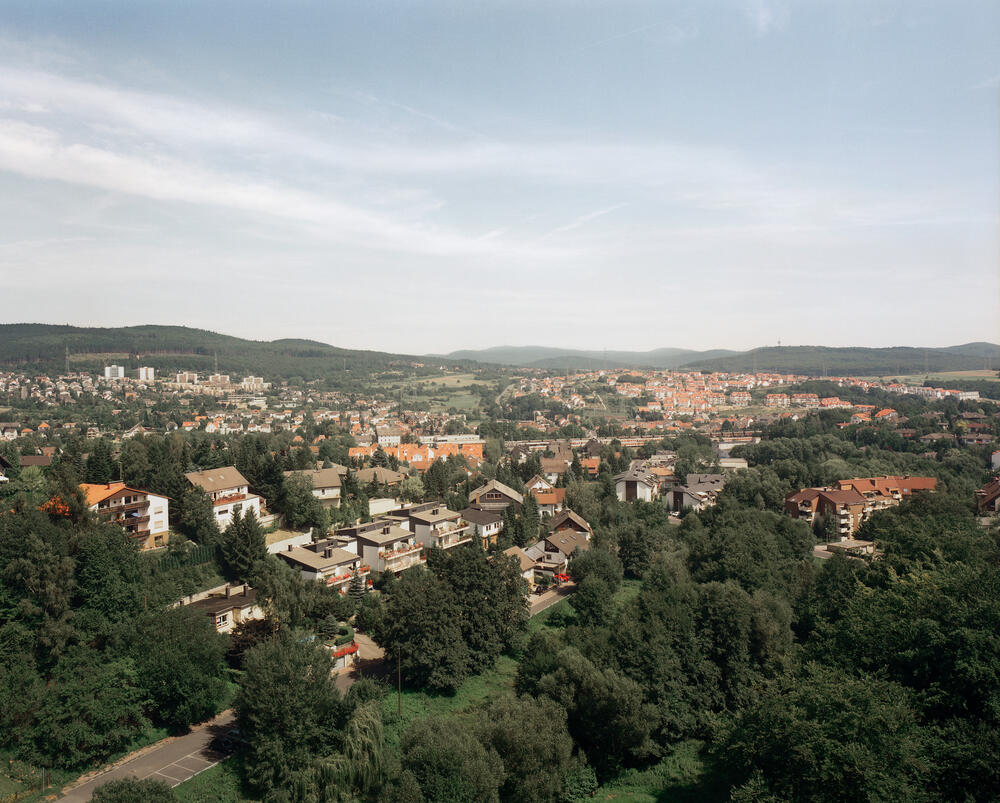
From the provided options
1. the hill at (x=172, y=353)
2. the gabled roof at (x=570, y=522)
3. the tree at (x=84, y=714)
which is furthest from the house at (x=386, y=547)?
the hill at (x=172, y=353)

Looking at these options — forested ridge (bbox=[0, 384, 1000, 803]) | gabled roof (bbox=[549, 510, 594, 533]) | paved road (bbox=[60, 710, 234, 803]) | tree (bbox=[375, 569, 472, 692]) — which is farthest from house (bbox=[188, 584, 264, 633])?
gabled roof (bbox=[549, 510, 594, 533])

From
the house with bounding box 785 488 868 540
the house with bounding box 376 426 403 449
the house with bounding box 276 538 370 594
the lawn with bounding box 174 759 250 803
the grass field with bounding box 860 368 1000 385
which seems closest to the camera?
the lawn with bounding box 174 759 250 803

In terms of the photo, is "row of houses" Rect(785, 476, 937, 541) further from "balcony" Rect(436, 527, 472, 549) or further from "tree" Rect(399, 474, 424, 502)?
"tree" Rect(399, 474, 424, 502)

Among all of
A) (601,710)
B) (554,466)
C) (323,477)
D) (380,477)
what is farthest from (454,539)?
(554,466)

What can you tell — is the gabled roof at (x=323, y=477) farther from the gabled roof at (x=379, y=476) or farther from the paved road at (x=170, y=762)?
the paved road at (x=170, y=762)

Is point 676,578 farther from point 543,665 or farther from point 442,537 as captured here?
point 442,537

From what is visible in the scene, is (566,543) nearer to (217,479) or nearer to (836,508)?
(217,479)

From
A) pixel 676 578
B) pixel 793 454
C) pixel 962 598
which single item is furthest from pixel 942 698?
pixel 793 454
